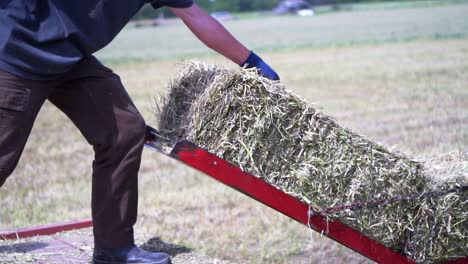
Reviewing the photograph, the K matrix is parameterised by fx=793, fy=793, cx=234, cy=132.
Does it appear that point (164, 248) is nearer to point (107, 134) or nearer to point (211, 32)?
point (107, 134)

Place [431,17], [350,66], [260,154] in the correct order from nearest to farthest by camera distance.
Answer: [260,154] → [350,66] → [431,17]

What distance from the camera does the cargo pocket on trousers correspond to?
11.8 feet

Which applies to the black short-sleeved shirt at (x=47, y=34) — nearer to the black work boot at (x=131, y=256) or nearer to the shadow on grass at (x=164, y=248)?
the black work boot at (x=131, y=256)

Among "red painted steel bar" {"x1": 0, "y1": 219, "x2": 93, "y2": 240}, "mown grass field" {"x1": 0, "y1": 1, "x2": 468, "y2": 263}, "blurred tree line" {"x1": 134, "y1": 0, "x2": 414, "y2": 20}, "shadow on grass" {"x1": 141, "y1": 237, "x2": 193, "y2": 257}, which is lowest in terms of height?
"blurred tree line" {"x1": 134, "y1": 0, "x2": 414, "y2": 20}

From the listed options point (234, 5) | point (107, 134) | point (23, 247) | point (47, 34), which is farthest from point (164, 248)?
point (234, 5)

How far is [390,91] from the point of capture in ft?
43.3

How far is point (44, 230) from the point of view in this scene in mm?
4938

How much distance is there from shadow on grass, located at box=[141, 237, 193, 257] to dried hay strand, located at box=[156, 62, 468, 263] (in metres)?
0.69

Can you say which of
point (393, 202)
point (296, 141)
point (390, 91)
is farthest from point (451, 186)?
point (390, 91)

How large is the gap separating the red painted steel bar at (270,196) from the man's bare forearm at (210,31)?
526 millimetres

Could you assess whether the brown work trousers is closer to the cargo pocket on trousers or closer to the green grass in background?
the cargo pocket on trousers

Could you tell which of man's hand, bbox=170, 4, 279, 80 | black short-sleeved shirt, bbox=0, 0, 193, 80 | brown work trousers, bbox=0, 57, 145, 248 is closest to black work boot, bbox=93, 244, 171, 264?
brown work trousers, bbox=0, 57, 145, 248

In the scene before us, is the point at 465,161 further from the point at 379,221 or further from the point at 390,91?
the point at 390,91

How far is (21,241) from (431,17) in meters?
20.1
